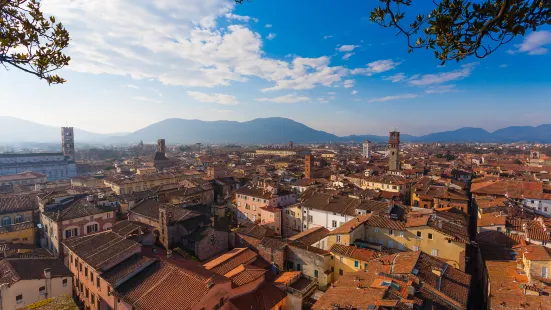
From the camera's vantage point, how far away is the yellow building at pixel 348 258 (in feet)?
70.6

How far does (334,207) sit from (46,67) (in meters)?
30.7

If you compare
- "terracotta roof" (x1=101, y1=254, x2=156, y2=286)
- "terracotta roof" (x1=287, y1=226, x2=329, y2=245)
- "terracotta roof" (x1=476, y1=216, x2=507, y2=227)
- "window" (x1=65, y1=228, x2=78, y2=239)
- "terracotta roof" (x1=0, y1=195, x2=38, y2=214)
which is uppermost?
"terracotta roof" (x1=0, y1=195, x2=38, y2=214)

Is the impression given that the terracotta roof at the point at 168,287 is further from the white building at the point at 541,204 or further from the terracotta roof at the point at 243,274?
the white building at the point at 541,204

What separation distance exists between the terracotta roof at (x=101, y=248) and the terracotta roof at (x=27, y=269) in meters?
1.48

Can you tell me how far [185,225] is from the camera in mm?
27062

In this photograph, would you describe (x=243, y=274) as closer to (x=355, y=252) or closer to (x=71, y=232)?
(x=355, y=252)

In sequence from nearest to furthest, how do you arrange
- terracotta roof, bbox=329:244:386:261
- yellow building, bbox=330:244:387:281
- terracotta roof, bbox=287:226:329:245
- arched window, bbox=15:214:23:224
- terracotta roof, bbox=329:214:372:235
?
yellow building, bbox=330:244:387:281, terracotta roof, bbox=329:244:386:261, terracotta roof, bbox=329:214:372:235, terracotta roof, bbox=287:226:329:245, arched window, bbox=15:214:23:224

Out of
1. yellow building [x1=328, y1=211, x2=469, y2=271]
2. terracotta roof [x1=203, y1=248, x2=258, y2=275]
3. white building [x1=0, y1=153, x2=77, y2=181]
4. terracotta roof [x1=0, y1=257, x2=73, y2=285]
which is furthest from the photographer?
white building [x1=0, y1=153, x2=77, y2=181]

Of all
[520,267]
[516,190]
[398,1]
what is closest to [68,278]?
[398,1]

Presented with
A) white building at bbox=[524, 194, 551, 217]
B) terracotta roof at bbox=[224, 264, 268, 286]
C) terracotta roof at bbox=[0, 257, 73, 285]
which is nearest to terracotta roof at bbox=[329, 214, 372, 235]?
terracotta roof at bbox=[224, 264, 268, 286]

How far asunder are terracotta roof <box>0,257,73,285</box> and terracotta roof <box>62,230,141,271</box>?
1.48 m

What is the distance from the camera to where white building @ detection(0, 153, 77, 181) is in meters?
93.9

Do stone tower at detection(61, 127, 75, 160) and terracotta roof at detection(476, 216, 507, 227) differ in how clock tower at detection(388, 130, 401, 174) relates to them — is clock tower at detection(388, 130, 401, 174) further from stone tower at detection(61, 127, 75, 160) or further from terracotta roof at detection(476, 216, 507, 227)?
stone tower at detection(61, 127, 75, 160)

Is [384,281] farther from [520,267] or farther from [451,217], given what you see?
[451,217]
